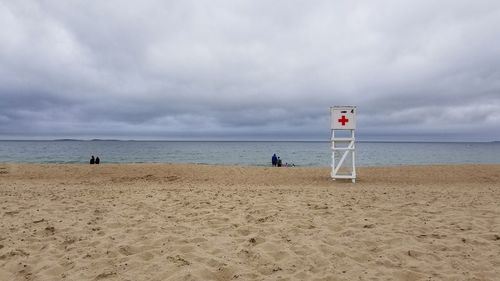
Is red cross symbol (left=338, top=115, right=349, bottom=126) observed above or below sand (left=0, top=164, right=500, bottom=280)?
above

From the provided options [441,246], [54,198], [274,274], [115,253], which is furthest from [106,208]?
[441,246]

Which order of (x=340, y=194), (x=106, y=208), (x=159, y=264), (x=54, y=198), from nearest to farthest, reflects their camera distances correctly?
1. (x=159, y=264)
2. (x=106, y=208)
3. (x=54, y=198)
4. (x=340, y=194)

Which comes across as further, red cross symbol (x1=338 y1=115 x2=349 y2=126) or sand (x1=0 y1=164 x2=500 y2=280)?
red cross symbol (x1=338 y1=115 x2=349 y2=126)

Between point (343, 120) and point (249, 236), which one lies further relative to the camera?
point (343, 120)

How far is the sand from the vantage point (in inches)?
193

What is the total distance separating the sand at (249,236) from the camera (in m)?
4.89

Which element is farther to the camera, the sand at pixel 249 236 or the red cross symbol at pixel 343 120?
the red cross symbol at pixel 343 120

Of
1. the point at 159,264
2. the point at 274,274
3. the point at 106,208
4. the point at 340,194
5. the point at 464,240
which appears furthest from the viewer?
the point at 340,194

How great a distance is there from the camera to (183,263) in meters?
5.13

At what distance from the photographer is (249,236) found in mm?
6387

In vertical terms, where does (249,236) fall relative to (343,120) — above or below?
below

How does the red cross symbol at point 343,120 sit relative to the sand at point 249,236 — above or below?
above

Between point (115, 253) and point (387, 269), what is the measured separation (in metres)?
4.24

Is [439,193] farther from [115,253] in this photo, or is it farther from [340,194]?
[115,253]
